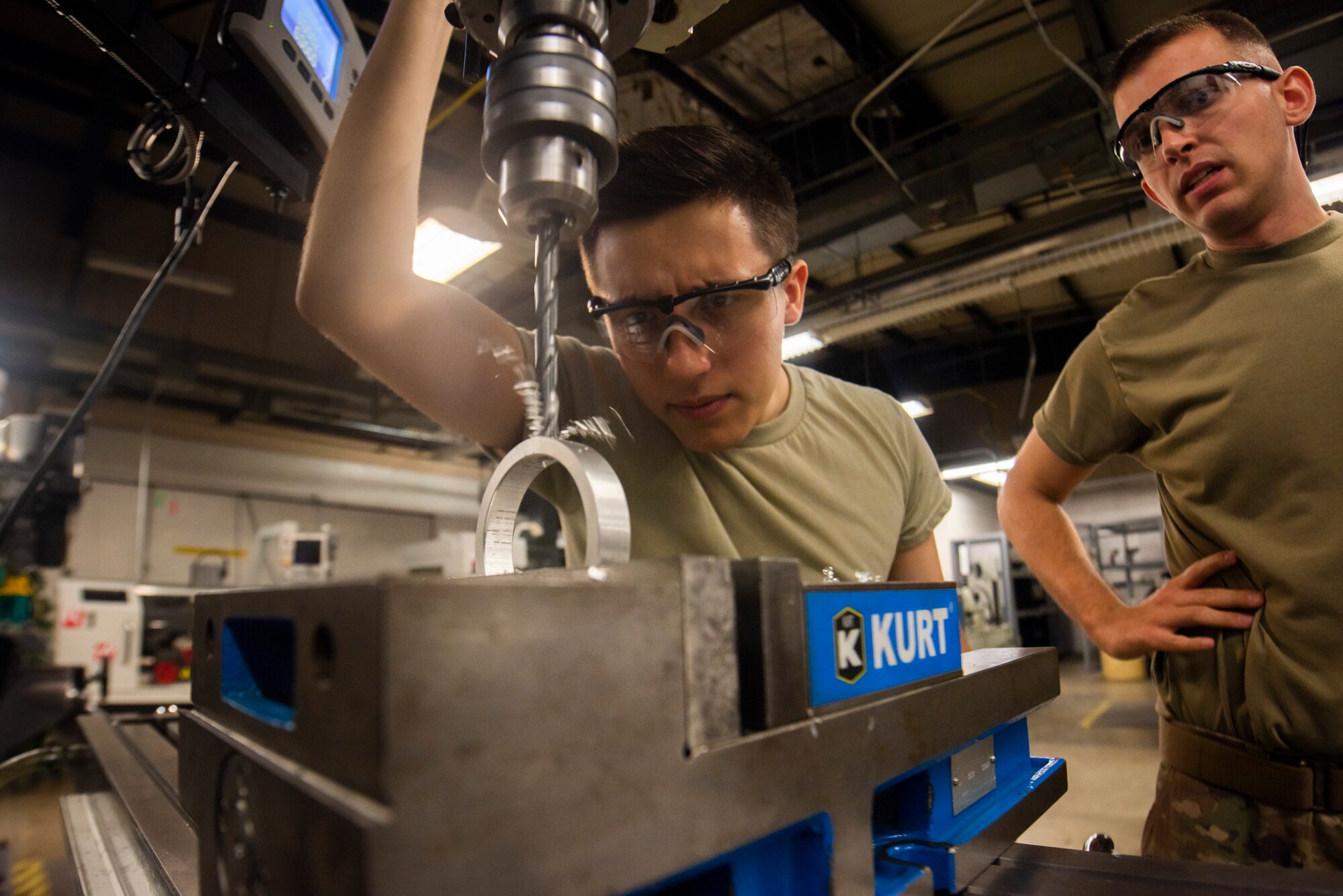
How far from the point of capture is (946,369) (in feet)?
21.8

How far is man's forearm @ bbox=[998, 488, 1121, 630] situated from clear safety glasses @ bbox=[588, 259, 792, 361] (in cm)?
70

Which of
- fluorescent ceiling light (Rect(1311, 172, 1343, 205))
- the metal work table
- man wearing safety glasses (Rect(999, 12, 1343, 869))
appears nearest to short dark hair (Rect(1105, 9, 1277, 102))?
man wearing safety glasses (Rect(999, 12, 1343, 869))

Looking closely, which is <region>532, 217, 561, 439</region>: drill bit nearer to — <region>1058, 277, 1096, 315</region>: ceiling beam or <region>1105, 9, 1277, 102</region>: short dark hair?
<region>1105, 9, 1277, 102</region>: short dark hair

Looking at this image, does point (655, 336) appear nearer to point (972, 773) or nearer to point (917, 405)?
point (972, 773)

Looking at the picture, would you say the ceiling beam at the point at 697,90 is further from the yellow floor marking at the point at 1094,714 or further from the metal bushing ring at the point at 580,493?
the yellow floor marking at the point at 1094,714

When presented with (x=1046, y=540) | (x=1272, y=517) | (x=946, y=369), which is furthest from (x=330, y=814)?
(x=946, y=369)

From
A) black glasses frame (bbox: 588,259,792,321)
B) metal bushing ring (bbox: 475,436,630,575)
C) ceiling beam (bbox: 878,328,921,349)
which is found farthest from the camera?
ceiling beam (bbox: 878,328,921,349)

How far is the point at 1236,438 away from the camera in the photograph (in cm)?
93

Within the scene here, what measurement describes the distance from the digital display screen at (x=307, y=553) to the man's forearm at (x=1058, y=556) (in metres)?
5.16

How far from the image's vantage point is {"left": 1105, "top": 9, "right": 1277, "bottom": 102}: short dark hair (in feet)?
3.22

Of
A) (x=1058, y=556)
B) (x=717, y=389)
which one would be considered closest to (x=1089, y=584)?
(x=1058, y=556)

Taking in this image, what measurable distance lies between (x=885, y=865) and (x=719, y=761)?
26cm

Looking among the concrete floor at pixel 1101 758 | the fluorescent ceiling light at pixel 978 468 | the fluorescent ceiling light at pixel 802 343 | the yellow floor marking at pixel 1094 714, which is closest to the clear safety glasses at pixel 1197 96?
the concrete floor at pixel 1101 758

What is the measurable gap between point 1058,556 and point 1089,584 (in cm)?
6
